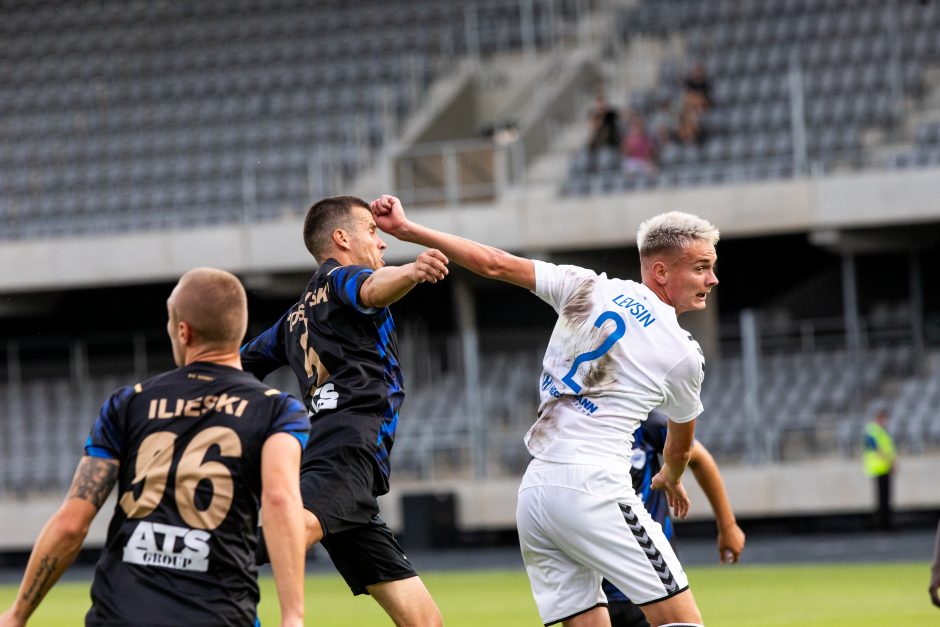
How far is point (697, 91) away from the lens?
24.1 metres

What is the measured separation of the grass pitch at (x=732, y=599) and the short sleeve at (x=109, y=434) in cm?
767

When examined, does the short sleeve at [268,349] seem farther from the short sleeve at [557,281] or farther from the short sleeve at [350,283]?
the short sleeve at [557,281]

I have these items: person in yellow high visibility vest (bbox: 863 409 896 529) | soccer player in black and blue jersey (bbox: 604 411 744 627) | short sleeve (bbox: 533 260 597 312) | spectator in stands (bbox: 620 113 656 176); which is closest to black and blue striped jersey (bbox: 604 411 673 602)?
soccer player in black and blue jersey (bbox: 604 411 744 627)

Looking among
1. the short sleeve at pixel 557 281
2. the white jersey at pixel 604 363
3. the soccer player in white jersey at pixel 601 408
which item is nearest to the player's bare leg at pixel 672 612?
the soccer player in white jersey at pixel 601 408

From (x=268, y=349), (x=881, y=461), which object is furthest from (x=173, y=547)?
(x=881, y=461)

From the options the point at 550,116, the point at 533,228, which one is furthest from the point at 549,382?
the point at 550,116

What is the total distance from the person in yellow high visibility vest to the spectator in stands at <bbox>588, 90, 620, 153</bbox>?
5803 mm

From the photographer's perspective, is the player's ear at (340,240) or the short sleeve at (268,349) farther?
the short sleeve at (268,349)

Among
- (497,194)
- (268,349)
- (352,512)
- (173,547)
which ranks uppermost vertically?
(268,349)

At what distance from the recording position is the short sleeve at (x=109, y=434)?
471 centimetres

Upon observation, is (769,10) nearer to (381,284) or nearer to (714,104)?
(714,104)

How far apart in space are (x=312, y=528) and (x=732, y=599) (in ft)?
27.5

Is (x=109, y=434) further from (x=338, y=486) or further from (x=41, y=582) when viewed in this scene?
(x=338, y=486)

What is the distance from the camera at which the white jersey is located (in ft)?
19.2
